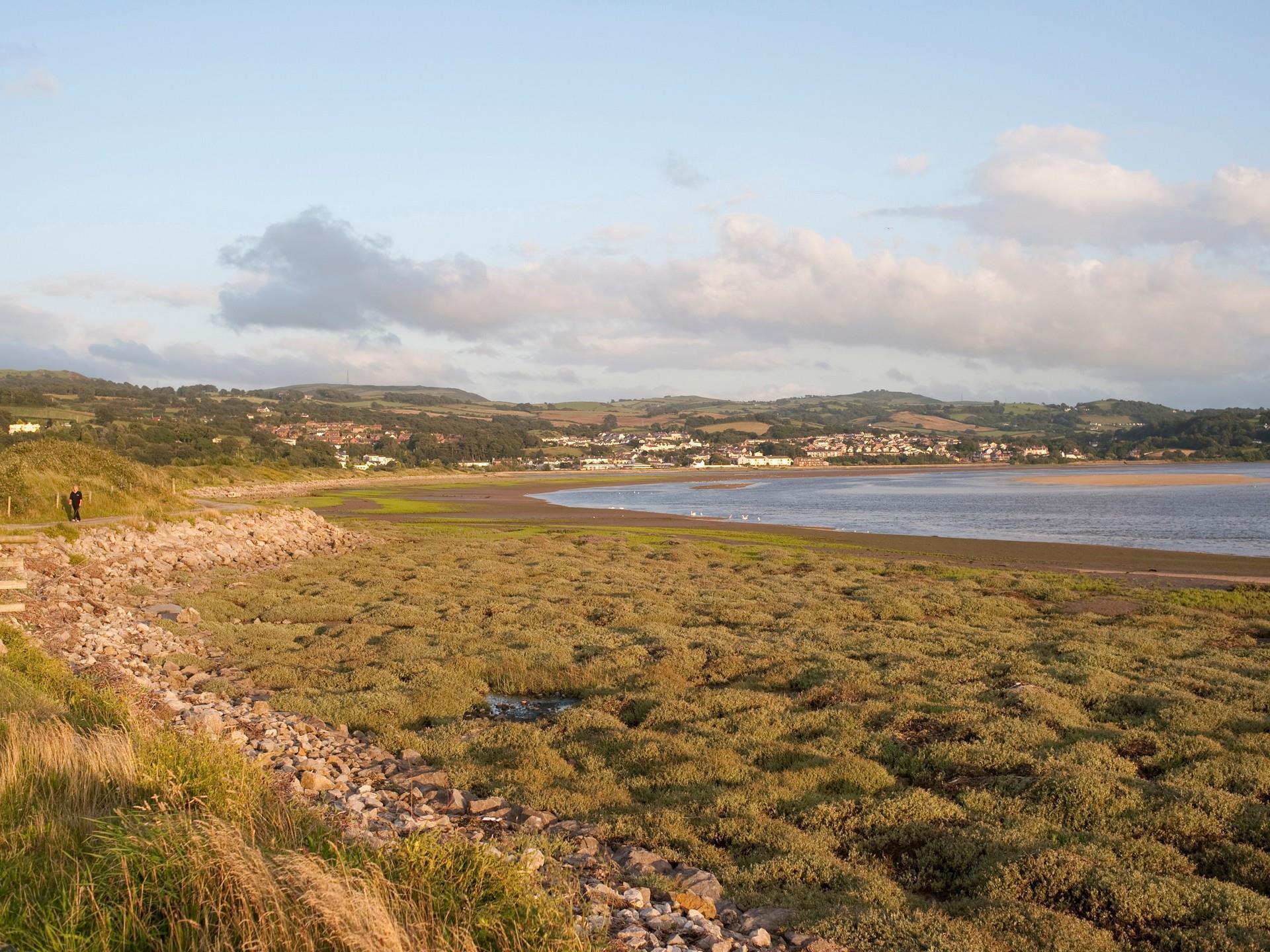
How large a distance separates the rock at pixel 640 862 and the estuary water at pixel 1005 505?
46.7 meters

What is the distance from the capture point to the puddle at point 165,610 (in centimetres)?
2223

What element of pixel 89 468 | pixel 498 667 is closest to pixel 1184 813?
pixel 498 667

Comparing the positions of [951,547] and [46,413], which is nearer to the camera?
[951,547]

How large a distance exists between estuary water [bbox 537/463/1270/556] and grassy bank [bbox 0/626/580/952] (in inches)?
1949

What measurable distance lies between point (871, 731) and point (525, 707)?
6295mm

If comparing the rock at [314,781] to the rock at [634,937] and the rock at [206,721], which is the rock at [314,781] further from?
the rock at [634,937]

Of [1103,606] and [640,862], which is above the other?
[640,862]

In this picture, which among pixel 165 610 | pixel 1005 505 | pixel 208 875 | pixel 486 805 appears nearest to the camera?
pixel 208 875

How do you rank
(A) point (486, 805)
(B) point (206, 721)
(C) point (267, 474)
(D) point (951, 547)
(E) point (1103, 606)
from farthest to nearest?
(C) point (267, 474)
(D) point (951, 547)
(E) point (1103, 606)
(B) point (206, 721)
(A) point (486, 805)

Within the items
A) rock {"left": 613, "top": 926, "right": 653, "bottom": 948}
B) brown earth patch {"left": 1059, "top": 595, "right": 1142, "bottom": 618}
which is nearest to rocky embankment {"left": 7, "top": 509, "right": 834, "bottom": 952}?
rock {"left": 613, "top": 926, "right": 653, "bottom": 948}

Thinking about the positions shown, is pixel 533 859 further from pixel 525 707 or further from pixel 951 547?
pixel 951 547

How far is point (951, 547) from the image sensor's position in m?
47.6

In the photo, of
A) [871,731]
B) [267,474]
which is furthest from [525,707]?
[267,474]

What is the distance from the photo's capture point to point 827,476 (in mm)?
169000
